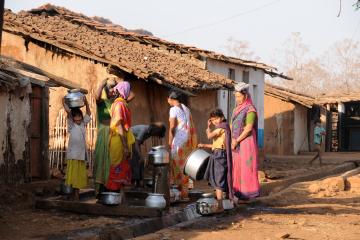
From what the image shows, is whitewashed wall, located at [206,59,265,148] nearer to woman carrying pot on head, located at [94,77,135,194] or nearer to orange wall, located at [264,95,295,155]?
orange wall, located at [264,95,295,155]

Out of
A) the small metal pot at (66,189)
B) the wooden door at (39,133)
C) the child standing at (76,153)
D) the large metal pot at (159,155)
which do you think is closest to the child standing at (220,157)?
the large metal pot at (159,155)

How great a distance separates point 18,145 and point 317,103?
2238 cm

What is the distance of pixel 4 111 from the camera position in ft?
35.1

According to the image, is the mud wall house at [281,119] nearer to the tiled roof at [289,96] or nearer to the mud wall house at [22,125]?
the tiled roof at [289,96]

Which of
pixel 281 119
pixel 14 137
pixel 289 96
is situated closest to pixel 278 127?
pixel 281 119

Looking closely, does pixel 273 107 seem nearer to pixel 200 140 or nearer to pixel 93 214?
pixel 200 140

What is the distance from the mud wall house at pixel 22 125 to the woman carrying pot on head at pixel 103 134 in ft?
7.78

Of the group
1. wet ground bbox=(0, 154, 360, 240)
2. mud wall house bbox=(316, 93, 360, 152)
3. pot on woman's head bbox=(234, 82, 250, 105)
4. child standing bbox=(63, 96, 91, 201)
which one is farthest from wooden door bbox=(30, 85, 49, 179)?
mud wall house bbox=(316, 93, 360, 152)

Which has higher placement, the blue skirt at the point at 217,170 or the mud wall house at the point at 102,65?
the mud wall house at the point at 102,65

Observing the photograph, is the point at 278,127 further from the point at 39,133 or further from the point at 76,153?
the point at 76,153

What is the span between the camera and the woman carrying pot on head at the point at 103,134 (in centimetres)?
834

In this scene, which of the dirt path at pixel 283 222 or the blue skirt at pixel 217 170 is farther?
the blue skirt at pixel 217 170

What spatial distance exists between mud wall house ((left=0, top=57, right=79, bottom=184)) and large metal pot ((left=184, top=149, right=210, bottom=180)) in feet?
11.5

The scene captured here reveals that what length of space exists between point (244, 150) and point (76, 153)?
8.24 feet
